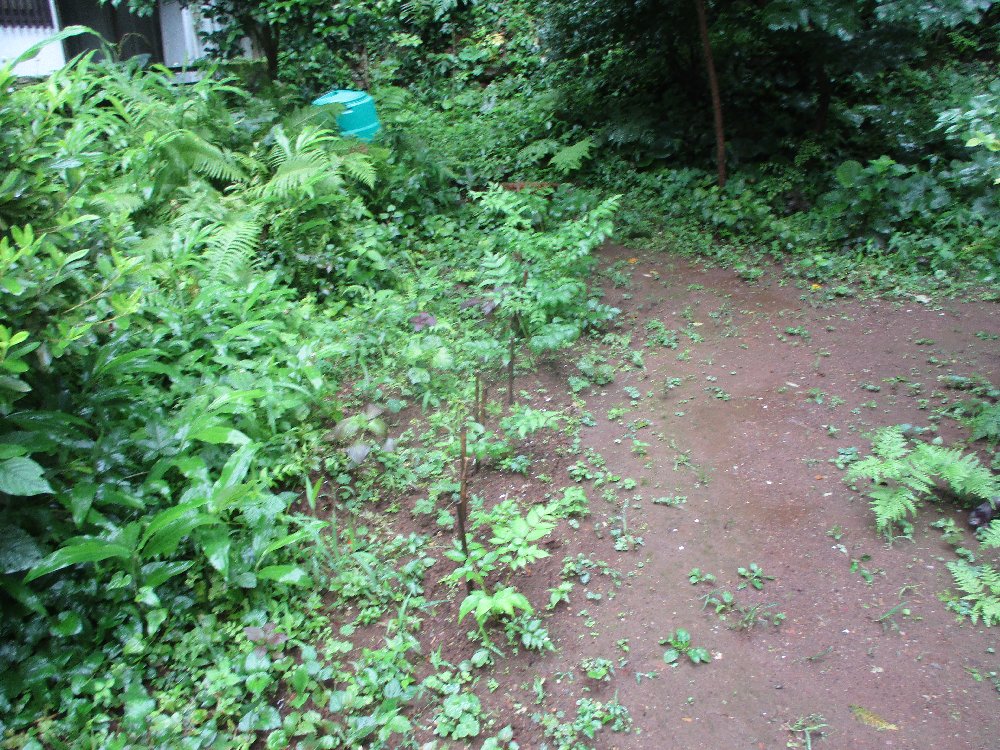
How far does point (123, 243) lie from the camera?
3582 mm

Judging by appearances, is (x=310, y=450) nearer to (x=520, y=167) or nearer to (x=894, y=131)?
(x=520, y=167)

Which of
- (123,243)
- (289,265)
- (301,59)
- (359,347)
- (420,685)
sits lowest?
(420,685)

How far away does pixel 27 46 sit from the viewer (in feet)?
28.8

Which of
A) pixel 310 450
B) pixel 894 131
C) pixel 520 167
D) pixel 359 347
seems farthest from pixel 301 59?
pixel 894 131

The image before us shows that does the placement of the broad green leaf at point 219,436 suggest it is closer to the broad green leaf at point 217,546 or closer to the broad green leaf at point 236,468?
the broad green leaf at point 236,468

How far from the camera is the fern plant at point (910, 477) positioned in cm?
326

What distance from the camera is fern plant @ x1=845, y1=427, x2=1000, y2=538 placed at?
3256mm

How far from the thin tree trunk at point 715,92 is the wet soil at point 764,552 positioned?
215cm

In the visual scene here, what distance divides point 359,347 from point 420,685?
7.81 ft

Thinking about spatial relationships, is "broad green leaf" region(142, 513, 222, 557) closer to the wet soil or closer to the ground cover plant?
the ground cover plant

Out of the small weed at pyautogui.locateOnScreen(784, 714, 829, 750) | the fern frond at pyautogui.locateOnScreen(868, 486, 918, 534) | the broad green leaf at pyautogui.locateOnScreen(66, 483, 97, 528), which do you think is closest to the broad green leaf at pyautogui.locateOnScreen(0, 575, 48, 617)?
the broad green leaf at pyautogui.locateOnScreen(66, 483, 97, 528)

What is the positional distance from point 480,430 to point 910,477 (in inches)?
81.2

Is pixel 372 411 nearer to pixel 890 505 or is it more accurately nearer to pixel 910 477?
pixel 890 505

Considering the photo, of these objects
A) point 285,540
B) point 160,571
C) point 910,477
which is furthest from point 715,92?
point 160,571
